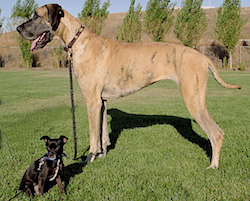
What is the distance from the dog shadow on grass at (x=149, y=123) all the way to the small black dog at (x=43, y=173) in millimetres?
1976

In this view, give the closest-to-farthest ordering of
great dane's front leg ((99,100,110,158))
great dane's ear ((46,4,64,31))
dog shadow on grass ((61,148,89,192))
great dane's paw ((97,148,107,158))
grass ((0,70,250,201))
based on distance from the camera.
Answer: grass ((0,70,250,201))
dog shadow on grass ((61,148,89,192))
great dane's ear ((46,4,64,31))
great dane's paw ((97,148,107,158))
great dane's front leg ((99,100,110,158))

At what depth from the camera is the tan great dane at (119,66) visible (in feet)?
13.0

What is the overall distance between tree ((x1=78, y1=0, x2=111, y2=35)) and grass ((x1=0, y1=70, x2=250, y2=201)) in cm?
2327

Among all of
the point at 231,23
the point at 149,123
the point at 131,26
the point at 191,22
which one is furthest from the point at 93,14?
the point at 149,123

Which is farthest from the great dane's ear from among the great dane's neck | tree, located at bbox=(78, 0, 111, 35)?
tree, located at bbox=(78, 0, 111, 35)

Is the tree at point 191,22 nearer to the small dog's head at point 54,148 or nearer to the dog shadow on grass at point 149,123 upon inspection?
the dog shadow on grass at point 149,123

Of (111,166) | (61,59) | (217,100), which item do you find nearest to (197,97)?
(111,166)

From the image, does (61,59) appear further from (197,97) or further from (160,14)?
(197,97)

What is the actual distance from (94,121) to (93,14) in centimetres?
2843

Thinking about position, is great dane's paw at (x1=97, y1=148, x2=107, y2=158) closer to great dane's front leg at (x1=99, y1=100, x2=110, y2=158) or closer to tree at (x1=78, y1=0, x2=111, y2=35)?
great dane's front leg at (x1=99, y1=100, x2=110, y2=158)

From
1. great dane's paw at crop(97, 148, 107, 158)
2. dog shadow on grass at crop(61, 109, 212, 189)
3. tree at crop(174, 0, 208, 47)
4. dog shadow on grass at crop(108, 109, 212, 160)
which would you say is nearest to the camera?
dog shadow on grass at crop(61, 109, 212, 189)

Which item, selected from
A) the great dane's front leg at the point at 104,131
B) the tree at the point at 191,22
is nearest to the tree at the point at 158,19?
the tree at the point at 191,22

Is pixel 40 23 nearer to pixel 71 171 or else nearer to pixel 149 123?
pixel 71 171

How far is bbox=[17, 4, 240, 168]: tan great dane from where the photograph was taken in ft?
13.0
